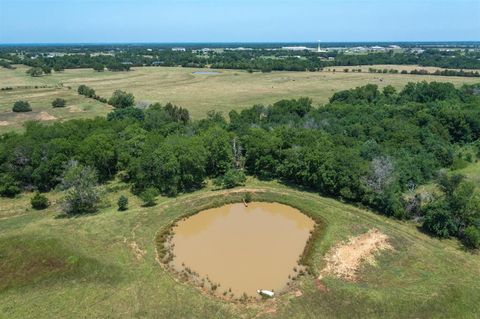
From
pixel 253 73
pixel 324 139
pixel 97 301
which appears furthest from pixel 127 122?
pixel 253 73

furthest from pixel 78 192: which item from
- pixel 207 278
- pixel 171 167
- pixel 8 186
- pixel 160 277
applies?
pixel 207 278

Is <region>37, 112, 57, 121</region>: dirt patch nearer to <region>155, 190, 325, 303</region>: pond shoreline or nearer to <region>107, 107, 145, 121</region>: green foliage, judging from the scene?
<region>107, 107, 145, 121</region>: green foliage

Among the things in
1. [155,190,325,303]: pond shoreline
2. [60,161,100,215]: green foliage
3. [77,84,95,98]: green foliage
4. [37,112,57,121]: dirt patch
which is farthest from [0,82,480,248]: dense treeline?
[77,84,95,98]: green foliage

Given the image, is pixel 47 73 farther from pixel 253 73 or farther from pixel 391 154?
pixel 391 154

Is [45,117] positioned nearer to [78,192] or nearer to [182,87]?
[182,87]

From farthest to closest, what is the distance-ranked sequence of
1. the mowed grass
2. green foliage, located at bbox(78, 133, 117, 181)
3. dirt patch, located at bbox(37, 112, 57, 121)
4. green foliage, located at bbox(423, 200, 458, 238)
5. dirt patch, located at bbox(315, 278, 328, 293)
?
dirt patch, located at bbox(37, 112, 57, 121)
green foliage, located at bbox(78, 133, 117, 181)
green foliage, located at bbox(423, 200, 458, 238)
dirt patch, located at bbox(315, 278, 328, 293)
the mowed grass

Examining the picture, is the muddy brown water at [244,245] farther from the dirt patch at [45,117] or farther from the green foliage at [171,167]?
the dirt patch at [45,117]
